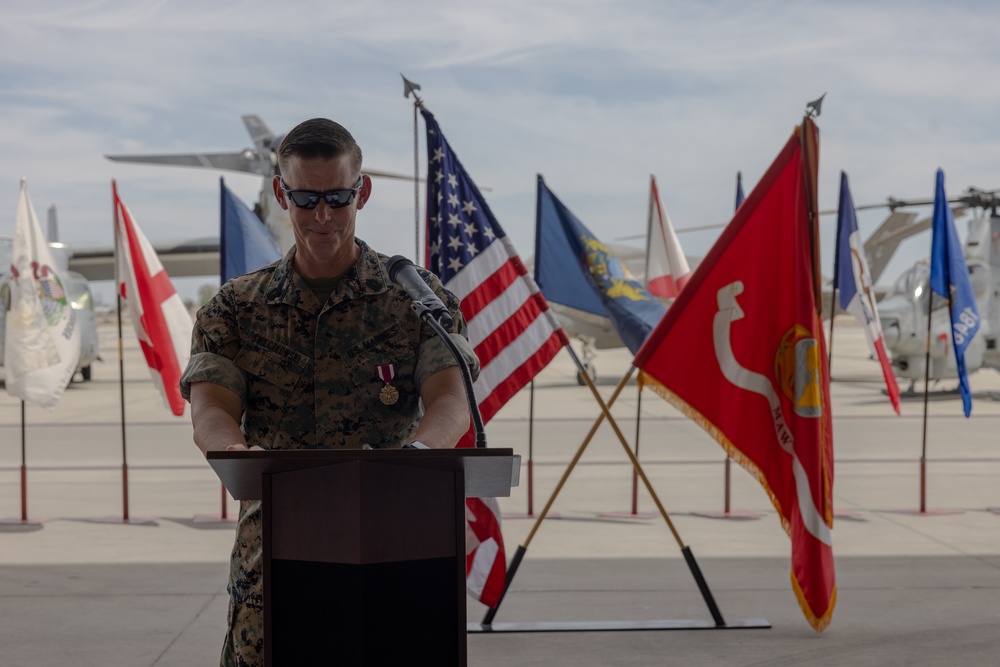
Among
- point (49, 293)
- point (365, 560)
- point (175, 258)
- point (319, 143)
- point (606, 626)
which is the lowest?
point (606, 626)

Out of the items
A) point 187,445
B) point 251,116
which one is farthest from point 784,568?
point 251,116

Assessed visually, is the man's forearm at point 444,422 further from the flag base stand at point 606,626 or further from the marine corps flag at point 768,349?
the flag base stand at point 606,626

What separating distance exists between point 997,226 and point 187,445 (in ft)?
48.2

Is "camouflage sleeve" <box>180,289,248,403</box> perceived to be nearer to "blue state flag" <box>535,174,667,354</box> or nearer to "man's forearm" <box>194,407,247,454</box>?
"man's forearm" <box>194,407,247,454</box>

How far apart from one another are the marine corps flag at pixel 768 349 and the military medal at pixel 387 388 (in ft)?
11.1

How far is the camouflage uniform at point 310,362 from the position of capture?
265 centimetres

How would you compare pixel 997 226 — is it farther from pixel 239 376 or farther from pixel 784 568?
pixel 239 376

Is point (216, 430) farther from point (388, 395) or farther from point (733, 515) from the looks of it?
point (733, 515)

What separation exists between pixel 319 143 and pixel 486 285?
3711 millimetres

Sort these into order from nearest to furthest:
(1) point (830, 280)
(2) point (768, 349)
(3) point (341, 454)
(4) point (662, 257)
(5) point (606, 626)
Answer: (3) point (341, 454), (2) point (768, 349), (5) point (606, 626), (4) point (662, 257), (1) point (830, 280)

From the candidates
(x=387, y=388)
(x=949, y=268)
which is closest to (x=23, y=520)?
(x=949, y=268)

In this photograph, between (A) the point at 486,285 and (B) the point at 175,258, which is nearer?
(A) the point at 486,285

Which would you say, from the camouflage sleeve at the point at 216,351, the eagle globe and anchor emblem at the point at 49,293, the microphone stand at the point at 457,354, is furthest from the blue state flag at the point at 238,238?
the microphone stand at the point at 457,354

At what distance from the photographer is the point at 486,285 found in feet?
20.5
